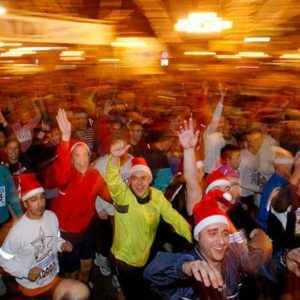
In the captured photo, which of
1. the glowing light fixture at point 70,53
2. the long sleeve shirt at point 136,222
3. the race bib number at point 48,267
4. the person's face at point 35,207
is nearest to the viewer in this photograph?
the race bib number at point 48,267

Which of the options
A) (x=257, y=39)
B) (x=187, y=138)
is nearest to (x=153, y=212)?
(x=187, y=138)

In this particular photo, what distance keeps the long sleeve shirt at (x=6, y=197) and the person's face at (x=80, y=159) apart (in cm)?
72

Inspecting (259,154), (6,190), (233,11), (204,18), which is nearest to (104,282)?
(6,190)

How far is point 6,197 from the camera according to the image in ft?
17.3

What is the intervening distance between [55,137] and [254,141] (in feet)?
8.98

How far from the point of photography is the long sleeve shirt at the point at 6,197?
523 centimetres

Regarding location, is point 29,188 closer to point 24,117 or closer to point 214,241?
point 214,241

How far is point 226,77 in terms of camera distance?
16.5 meters

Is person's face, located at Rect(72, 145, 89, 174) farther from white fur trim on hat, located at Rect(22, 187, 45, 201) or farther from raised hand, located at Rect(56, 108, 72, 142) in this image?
white fur trim on hat, located at Rect(22, 187, 45, 201)

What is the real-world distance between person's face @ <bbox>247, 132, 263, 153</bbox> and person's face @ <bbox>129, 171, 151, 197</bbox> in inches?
99.8

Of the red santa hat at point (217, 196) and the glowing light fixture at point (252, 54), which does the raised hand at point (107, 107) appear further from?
the glowing light fixture at point (252, 54)

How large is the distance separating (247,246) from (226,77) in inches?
533

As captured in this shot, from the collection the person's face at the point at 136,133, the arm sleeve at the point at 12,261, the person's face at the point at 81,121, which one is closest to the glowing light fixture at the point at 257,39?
the person's face at the point at 81,121

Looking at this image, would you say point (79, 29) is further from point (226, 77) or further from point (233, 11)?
point (226, 77)
